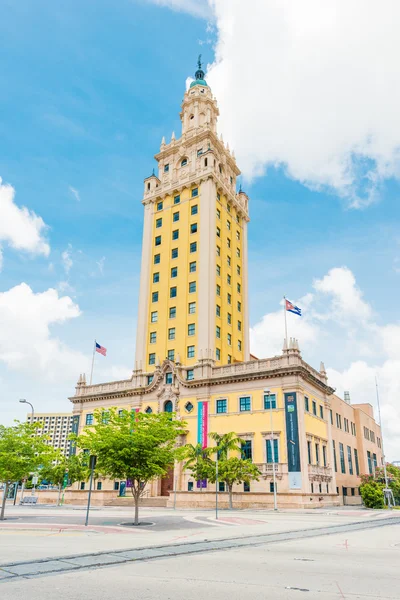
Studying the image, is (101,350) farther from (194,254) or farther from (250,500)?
(250,500)

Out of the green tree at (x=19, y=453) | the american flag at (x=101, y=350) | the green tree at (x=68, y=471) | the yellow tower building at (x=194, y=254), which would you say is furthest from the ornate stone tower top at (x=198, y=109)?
the green tree at (x=19, y=453)

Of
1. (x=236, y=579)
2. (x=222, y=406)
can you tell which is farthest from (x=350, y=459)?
(x=236, y=579)

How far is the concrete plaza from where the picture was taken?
9.39m

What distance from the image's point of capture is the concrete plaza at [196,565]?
9.39 m

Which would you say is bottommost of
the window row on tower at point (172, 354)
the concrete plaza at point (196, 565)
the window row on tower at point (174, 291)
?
the concrete plaza at point (196, 565)

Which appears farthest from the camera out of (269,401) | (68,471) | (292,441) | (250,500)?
(68,471)

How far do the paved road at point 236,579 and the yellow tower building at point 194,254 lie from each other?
43542 millimetres

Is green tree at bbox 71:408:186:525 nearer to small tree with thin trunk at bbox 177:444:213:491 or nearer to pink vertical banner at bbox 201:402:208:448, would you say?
small tree with thin trunk at bbox 177:444:213:491

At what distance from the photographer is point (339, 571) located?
38.6 feet

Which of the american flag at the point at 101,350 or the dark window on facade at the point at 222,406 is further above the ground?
the american flag at the point at 101,350

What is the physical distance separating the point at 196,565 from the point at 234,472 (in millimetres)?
33603

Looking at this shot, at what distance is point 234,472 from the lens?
44688 millimetres

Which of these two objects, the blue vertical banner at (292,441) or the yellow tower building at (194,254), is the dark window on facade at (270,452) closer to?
the blue vertical banner at (292,441)

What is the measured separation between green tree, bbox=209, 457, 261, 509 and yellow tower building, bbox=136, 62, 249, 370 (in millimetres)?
15007
